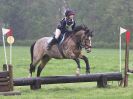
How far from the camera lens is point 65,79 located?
44.4ft

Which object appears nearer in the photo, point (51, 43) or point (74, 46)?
point (74, 46)

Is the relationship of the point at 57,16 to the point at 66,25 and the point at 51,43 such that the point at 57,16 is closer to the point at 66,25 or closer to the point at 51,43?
the point at 51,43

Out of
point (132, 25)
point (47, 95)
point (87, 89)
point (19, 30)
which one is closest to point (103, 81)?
point (87, 89)

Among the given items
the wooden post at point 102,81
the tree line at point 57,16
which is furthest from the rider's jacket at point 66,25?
the tree line at point 57,16

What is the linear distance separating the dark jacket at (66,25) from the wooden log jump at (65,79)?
4.68 feet

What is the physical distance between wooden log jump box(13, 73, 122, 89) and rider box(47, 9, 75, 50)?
4.12ft

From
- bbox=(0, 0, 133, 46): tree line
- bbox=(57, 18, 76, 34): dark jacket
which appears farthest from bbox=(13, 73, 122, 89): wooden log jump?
bbox=(0, 0, 133, 46): tree line

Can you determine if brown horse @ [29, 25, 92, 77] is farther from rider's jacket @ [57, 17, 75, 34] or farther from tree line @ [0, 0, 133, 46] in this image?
tree line @ [0, 0, 133, 46]

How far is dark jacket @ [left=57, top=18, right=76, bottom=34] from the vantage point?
13.8 metres

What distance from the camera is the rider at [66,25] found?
1367 cm

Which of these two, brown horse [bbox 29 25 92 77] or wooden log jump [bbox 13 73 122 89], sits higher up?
brown horse [bbox 29 25 92 77]

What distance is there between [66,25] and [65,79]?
1.62 m

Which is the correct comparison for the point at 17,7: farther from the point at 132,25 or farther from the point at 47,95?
the point at 47,95

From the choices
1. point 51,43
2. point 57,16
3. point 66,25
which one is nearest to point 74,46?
point 66,25
